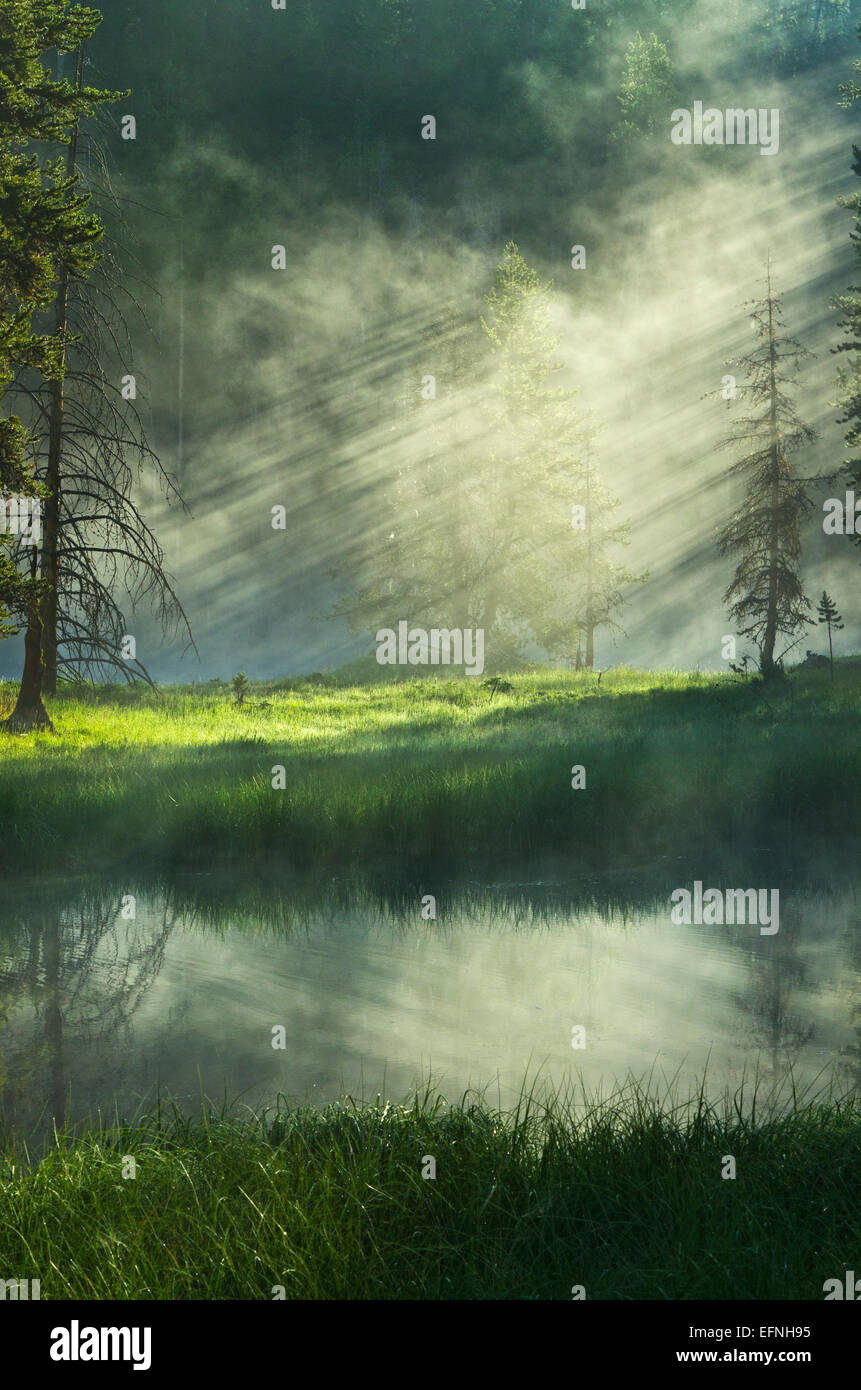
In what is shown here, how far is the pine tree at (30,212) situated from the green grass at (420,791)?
3.09 metres

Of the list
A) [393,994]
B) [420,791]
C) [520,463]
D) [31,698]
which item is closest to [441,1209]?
[393,994]

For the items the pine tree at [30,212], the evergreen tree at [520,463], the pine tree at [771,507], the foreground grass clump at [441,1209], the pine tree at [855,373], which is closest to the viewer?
the foreground grass clump at [441,1209]

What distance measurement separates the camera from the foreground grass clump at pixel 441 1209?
4949mm

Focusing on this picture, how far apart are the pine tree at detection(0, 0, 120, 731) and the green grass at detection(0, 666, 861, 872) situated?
3.09 metres

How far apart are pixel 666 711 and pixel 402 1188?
22.8 meters

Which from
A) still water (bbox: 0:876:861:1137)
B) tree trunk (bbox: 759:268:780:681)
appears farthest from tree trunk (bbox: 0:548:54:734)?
tree trunk (bbox: 759:268:780:681)

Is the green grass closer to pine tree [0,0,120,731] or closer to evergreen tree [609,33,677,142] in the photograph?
pine tree [0,0,120,731]

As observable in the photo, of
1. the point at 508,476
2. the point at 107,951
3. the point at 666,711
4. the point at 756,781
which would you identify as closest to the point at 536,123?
the point at 508,476

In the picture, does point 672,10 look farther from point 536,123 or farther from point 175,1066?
point 175,1066

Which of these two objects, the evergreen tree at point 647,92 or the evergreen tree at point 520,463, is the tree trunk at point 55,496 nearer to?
the evergreen tree at point 520,463

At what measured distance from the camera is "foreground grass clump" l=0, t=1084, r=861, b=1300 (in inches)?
195

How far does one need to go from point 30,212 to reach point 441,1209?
642 inches

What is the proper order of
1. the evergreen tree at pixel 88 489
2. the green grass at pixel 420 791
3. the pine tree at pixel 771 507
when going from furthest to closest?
the pine tree at pixel 771 507 < the evergreen tree at pixel 88 489 < the green grass at pixel 420 791

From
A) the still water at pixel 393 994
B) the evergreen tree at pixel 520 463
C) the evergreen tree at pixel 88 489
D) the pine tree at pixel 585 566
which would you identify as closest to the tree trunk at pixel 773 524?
the pine tree at pixel 585 566
